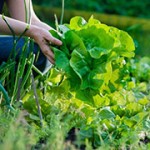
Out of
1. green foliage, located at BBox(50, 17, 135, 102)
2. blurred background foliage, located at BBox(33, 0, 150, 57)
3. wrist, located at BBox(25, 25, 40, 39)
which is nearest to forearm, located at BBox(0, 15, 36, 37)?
wrist, located at BBox(25, 25, 40, 39)

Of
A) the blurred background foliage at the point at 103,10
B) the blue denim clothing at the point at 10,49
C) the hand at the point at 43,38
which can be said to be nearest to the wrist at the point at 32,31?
the hand at the point at 43,38

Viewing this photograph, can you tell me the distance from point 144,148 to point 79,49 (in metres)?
0.46

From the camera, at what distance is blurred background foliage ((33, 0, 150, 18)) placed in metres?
8.37

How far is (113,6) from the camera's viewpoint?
8430 millimetres

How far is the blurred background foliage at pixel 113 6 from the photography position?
837 centimetres

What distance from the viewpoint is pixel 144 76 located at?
4066mm

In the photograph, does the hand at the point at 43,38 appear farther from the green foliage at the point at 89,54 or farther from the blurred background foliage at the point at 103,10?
the blurred background foliage at the point at 103,10

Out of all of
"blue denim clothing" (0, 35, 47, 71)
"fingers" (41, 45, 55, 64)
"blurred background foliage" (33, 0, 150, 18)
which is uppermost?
"fingers" (41, 45, 55, 64)

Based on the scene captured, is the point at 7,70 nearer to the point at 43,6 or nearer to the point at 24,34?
the point at 24,34

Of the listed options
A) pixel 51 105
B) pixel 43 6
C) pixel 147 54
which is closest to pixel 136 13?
pixel 43 6

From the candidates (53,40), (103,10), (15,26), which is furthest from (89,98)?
(103,10)

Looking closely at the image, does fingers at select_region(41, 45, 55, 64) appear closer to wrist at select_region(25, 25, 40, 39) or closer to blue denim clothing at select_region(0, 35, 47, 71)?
wrist at select_region(25, 25, 40, 39)

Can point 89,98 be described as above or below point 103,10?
above

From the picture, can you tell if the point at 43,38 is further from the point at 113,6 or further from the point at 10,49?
the point at 113,6
